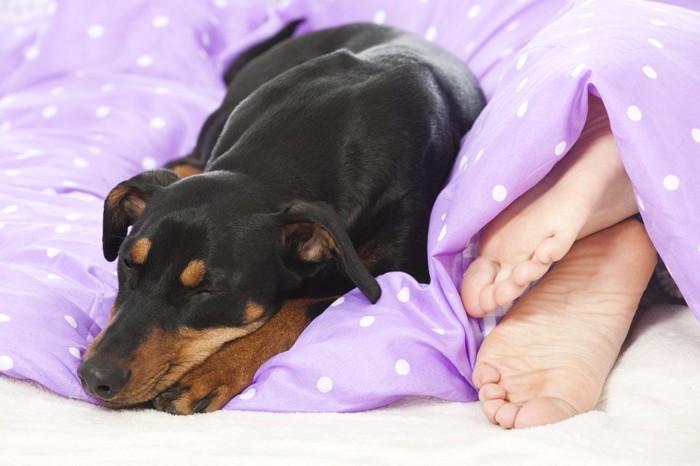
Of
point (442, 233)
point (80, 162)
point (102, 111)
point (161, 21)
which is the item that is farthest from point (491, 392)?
point (161, 21)

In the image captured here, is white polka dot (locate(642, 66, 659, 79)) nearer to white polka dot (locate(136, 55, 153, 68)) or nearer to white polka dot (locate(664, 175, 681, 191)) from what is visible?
white polka dot (locate(664, 175, 681, 191))

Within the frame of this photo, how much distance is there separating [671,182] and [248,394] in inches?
38.3

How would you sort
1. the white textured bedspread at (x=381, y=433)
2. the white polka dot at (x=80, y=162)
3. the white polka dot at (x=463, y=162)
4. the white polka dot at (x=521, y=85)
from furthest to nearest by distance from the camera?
the white polka dot at (x=80, y=162)
the white polka dot at (x=463, y=162)
the white polka dot at (x=521, y=85)
the white textured bedspread at (x=381, y=433)

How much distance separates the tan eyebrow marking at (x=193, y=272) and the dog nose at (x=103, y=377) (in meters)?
0.22

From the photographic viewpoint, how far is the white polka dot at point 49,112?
3.33m

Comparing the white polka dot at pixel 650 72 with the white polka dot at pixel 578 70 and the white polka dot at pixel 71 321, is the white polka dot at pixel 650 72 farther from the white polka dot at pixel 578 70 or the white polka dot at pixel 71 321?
the white polka dot at pixel 71 321

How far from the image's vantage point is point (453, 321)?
1.87 meters

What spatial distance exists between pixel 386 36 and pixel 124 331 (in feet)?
5.64

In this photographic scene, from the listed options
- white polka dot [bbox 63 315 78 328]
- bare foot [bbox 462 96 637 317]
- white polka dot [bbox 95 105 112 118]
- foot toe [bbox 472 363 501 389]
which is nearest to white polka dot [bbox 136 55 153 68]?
white polka dot [bbox 95 105 112 118]

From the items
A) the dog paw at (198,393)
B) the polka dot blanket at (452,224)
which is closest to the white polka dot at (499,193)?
the polka dot blanket at (452,224)

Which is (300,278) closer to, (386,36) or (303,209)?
(303,209)

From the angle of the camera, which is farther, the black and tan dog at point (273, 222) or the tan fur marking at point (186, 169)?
the tan fur marking at point (186, 169)

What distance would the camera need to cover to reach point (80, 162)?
2934 millimetres

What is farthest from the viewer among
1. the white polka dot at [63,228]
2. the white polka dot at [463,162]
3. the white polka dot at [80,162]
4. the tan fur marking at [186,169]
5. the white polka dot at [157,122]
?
the white polka dot at [157,122]
